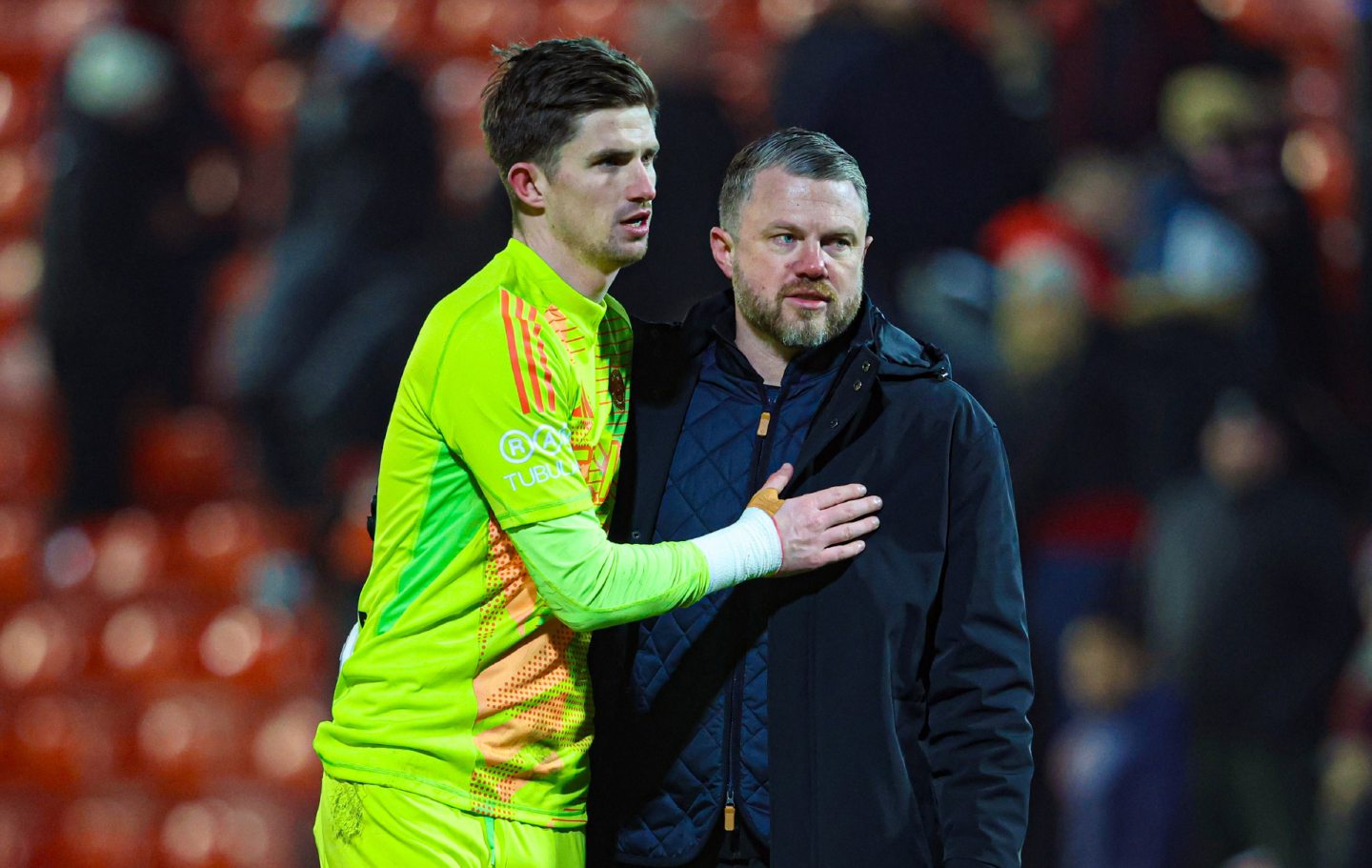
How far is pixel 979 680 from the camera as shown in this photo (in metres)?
1.84

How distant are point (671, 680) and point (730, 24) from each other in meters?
3.42

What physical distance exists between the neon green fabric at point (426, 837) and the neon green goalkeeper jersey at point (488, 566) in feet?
0.06

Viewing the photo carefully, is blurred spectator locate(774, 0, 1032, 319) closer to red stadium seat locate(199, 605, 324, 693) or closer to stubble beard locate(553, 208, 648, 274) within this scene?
red stadium seat locate(199, 605, 324, 693)

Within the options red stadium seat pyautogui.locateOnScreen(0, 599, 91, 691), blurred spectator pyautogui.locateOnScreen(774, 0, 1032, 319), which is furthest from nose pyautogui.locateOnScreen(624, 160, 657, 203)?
red stadium seat pyautogui.locateOnScreen(0, 599, 91, 691)

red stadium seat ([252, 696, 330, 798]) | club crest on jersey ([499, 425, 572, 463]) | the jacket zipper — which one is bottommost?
red stadium seat ([252, 696, 330, 798])

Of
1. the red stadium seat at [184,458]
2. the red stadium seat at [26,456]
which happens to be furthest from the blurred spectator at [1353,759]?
the red stadium seat at [26,456]

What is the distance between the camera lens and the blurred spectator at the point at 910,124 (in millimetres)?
4426

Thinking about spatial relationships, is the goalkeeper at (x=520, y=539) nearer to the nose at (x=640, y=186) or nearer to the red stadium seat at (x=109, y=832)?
the nose at (x=640, y=186)

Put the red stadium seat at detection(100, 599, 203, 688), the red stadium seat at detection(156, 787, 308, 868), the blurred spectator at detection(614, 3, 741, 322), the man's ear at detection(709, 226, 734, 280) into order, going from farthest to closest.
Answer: the red stadium seat at detection(100, 599, 203, 688) < the red stadium seat at detection(156, 787, 308, 868) < the blurred spectator at detection(614, 3, 741, 322) < the man's ear at detection(709, 226, 734, 280)

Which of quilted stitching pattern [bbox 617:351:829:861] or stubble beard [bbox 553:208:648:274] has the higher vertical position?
stubble beard [bbox 553:208:648:274]

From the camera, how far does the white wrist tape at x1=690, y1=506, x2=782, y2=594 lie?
1.80 meters

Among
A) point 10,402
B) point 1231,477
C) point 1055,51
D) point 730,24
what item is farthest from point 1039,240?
point 10,402

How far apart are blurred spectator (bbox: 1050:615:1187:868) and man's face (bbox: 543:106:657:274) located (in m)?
2.90

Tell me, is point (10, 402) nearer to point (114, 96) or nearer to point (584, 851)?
point (114, 96)
